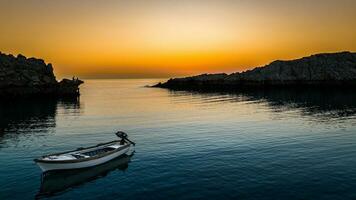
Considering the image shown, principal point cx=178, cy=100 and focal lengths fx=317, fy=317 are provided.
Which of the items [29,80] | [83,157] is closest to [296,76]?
[29,80]

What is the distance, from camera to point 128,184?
2416cm

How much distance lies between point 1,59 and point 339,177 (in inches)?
4891

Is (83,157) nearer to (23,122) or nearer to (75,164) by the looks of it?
(75,164)

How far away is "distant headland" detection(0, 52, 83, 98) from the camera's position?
369 ft

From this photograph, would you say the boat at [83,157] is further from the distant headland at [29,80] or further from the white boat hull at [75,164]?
the distant headland at [29,80]

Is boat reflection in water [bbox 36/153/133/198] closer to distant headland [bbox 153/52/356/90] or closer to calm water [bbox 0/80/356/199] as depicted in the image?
calm water [bbox 0/80/356/199]

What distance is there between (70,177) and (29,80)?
10299cm

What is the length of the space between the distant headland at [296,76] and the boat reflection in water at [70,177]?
12884 centimetres

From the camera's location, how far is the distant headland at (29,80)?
369 ft

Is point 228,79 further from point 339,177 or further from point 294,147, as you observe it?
point 339,177

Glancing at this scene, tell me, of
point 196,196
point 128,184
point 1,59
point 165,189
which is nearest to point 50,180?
point 128,184

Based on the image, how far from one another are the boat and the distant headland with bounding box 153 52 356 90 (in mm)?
125485

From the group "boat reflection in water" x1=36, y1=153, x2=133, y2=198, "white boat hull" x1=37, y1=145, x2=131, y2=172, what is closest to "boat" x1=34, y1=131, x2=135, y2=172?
"white boat hull" x1=37, y1=145, x2=131, y2=172

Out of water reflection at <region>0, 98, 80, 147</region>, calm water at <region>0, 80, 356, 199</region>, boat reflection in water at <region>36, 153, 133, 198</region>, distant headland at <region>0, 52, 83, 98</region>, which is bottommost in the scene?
boat reflection in water at <region>36, 153, 133, 198</region>
